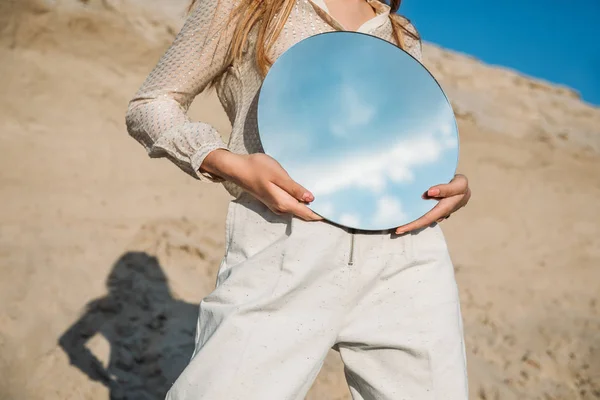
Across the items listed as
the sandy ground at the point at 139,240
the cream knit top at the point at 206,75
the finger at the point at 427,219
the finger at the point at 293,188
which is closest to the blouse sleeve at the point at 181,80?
A: the cream knit top at the point at 206,75

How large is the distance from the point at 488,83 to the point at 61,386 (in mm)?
6372

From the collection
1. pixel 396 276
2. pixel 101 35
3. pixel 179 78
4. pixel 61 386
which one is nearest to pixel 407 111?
pixel 396 276

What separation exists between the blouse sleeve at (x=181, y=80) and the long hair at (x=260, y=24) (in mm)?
18

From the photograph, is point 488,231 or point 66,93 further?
point 488,231

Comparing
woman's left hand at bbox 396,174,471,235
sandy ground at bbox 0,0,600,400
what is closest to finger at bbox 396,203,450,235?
woman's left hand at bbox 396,174,471,235

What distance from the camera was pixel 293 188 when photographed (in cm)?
93

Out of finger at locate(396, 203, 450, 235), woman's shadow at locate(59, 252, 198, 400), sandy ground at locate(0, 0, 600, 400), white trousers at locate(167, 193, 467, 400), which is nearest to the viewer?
white trousers at locate(167, 193, 467, 400)

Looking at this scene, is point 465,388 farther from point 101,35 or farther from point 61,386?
point 101,35

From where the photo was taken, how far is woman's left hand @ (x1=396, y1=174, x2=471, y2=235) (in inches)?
39.7

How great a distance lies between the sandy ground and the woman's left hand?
5.91 feet

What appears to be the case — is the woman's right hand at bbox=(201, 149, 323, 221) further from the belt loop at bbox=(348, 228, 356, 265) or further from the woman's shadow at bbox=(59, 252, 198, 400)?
the woman's shadow at bbox=(59, 252, 198, 400)

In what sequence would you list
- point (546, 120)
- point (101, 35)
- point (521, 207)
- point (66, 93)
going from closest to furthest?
1. point (66, 93)
2. point (101, 35)
3. point (521, 207)
4. point (546, 120)

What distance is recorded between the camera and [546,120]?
24.0 ft

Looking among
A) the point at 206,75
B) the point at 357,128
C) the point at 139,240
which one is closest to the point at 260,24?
the point at 206,75
